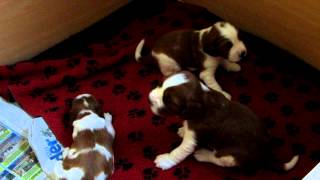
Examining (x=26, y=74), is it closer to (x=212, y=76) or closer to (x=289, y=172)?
(x=212, y=76)

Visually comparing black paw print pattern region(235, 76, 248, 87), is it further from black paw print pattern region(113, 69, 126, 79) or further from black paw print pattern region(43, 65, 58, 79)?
black paw print pattern region(43, 65, 58, 79)

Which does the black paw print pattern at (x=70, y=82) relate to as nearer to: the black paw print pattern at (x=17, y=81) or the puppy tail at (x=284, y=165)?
the black paw print pattern at (x=17, y=81)

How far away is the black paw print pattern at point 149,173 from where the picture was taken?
6.11 ft

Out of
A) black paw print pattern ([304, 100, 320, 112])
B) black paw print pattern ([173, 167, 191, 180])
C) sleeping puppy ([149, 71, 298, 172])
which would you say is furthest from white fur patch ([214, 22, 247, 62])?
black paw print pattern ([173, 167, 191, 180])

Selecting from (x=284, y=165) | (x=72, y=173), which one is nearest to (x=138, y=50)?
(x=72, y=173)

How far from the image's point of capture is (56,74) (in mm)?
2268

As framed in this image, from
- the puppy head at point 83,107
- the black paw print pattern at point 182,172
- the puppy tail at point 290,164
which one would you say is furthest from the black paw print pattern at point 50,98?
the puppy tail at point 290,164

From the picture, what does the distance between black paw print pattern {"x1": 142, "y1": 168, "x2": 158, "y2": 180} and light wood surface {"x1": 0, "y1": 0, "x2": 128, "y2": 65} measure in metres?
0.88

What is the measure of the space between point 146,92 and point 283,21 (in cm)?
67

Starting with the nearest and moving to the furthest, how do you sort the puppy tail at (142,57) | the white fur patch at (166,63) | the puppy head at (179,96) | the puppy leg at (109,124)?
the puppy head at (179,96), the puppy leg at (109,124), the white fur patch at (166,63), the puppy tail at (142,57)

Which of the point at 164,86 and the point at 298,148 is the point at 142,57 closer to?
the point at 164,86

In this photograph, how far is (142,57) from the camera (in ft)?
7.28

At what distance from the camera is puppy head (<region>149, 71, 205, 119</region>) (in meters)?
1.60

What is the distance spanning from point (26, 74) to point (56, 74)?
142 mm
